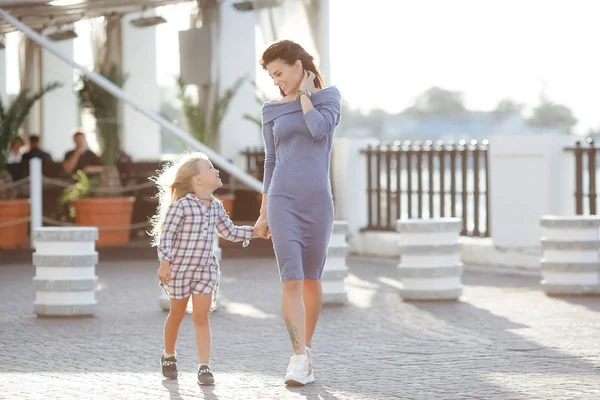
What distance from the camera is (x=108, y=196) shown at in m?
17.3

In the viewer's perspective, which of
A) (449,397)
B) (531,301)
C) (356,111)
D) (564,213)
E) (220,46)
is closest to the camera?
(449,397)

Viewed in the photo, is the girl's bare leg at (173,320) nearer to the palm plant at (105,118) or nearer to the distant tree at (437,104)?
the palm plant at (105,118)

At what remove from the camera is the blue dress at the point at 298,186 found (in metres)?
6.77

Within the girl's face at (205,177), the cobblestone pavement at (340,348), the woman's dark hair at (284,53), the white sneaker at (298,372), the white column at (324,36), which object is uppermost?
the white column at (324,36)

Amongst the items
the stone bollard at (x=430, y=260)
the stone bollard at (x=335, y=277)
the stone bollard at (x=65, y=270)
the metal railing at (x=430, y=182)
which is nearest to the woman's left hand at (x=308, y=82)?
the stone bollard at (x=65, y=270)

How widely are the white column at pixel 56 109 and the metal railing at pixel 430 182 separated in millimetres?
11590

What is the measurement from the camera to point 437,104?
14225cm

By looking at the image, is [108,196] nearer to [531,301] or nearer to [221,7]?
[221,7]

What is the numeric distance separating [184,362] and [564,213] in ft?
24.5

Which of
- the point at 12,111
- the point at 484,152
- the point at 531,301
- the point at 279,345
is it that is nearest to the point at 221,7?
the point at 12,111

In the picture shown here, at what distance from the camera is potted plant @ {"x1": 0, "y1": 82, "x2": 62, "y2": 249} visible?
1653 centimetres

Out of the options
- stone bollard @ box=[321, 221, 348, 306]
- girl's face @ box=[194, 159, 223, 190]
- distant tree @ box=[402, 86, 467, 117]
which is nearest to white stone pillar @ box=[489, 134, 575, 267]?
stone bollard @ box=[321, 221, 348, 306]

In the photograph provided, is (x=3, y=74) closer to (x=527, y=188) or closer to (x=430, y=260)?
→ (x=527, y=188)

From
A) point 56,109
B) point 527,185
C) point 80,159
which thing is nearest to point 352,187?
point 527,185
